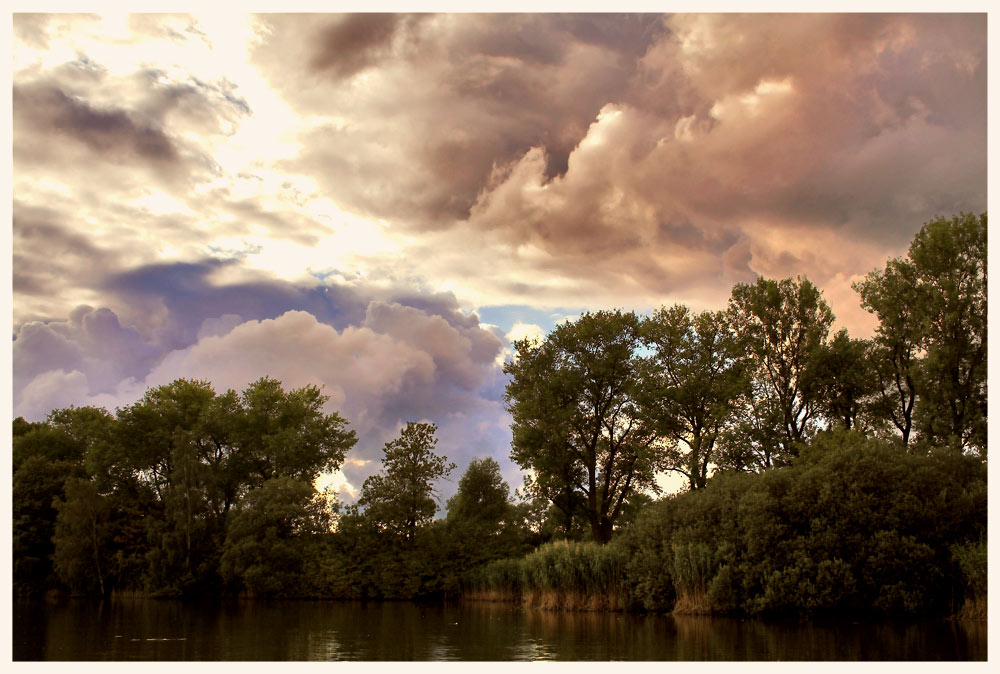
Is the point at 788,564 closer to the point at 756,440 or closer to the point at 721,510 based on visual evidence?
the point at 721,510

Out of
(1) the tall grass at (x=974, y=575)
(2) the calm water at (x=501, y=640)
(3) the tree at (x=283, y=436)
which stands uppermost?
(3) the tree at (x=283, y=436)

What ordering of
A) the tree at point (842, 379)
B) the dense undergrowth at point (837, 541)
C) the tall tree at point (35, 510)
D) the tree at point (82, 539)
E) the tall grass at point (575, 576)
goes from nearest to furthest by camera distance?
the dense undergrowth at point (837, 541)
the tall grass at point (575, 576)
the tree at point (842, 379)
the tree at point (82, 539)
the tall tree at point (35, 510)

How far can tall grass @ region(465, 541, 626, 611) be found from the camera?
3200cm

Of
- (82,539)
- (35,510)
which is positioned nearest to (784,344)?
(82,539)

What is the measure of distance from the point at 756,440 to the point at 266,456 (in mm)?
36106

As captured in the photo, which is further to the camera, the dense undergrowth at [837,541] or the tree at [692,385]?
the tree at [692,385]

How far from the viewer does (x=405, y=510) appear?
50.5 meters

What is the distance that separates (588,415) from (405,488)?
12.4m

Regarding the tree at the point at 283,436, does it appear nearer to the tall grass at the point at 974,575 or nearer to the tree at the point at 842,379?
the tree at the point at 842,379

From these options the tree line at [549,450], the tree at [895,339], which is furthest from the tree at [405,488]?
the tree at [895,339]

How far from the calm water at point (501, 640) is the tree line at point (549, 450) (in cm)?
763

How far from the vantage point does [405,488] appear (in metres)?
50.9

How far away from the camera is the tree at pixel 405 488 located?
50.5 m
